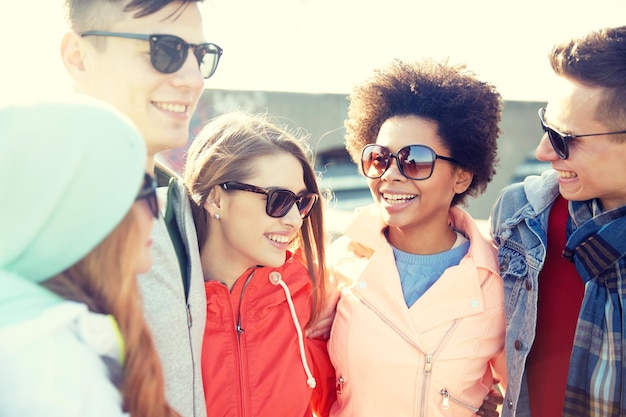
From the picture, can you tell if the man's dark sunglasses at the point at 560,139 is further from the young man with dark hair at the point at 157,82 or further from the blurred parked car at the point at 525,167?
the blurred parked car at the point at 525,167

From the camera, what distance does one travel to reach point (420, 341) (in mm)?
2463

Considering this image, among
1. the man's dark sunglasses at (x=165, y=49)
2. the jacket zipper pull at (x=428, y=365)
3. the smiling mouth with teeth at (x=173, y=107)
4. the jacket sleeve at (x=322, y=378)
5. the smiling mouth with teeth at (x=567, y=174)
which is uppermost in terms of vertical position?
the man's dark sunglasses at (x=165, y=49)

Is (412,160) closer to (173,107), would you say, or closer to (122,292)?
(173,107)

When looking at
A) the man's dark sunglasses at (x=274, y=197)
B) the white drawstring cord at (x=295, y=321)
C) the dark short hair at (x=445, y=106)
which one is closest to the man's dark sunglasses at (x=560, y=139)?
the dark short hair at (x=445, y=106)

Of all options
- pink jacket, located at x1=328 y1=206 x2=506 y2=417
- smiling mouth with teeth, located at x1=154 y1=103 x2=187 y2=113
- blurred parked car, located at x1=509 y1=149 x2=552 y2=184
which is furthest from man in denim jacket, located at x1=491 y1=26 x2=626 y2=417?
blurred parked car, located at x1=509 y1=149 x2=552 y2=184

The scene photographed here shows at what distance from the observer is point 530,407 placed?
99.7 inches

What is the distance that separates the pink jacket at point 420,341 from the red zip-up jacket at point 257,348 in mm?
210

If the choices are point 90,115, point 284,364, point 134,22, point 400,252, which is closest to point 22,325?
point 90,115

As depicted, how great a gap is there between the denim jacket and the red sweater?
0.23 ft

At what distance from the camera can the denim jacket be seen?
7.95 ft

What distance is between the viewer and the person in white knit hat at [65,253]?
1.09 metres

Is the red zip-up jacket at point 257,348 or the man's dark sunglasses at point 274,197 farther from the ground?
the man's dark sunglasses at point 274,197

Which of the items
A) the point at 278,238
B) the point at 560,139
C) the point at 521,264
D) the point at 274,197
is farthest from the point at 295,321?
the point at 560,139

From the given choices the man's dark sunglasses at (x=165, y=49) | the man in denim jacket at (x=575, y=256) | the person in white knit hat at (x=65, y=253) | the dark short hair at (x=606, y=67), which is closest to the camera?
the person in white knit hat at (x=65, y=253)
